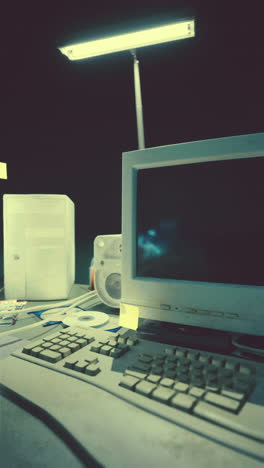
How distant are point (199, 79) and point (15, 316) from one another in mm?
1185

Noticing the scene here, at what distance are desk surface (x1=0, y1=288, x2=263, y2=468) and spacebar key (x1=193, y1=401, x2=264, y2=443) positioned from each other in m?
0.03

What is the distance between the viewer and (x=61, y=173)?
141 cm

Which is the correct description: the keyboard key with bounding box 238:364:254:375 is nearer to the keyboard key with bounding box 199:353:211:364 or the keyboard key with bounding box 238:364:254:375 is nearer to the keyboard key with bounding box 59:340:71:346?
the keyboard key with bounding box 199:353:211:364

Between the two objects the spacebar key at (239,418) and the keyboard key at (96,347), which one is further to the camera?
the keyboard key at (96,347)

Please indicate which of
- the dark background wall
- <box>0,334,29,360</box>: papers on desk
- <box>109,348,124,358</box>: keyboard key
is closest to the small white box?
<box>0,334,29,360</box>: papers on desk

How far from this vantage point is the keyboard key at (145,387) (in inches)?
14.8

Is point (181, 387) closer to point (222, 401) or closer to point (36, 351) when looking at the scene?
point (222, 401)

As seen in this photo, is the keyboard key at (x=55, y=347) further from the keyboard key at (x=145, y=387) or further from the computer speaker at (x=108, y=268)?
the computer speaker at (x=108, y=268)

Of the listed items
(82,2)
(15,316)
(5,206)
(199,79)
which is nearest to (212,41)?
(199,79)

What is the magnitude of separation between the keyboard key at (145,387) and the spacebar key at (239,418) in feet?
0.21

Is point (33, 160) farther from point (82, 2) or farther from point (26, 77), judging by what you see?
point (82, 2)

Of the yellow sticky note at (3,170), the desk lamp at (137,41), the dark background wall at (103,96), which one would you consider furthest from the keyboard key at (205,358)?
the yellow sticky note at (3,170)

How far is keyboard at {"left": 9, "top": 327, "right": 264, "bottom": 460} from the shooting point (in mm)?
327

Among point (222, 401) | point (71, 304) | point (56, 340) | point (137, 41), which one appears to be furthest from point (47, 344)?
point (137, 41)
